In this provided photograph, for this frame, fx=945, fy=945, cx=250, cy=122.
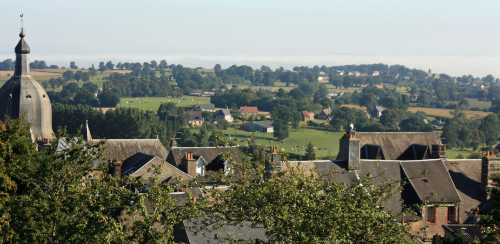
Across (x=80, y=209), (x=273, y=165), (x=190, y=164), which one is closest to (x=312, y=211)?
(x=273, y=165)

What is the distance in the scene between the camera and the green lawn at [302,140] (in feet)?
388

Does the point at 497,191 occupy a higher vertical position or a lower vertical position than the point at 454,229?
higher

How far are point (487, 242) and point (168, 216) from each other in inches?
364

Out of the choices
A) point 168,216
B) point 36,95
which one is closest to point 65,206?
point 168,216

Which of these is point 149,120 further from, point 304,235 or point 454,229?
point 304,235

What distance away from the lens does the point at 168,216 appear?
2436 cm

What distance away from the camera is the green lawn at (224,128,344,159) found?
118269 mm

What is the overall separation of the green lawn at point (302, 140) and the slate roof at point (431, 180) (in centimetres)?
5400

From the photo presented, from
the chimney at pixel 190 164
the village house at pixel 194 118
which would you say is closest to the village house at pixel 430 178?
the chimney at pixel 190 164

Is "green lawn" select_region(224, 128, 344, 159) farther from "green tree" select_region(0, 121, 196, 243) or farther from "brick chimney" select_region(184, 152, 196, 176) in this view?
"green tree" select_region(0, 121, 196, 243)

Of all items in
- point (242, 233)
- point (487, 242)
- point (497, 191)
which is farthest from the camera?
point (242, 233)

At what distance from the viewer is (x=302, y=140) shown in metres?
135

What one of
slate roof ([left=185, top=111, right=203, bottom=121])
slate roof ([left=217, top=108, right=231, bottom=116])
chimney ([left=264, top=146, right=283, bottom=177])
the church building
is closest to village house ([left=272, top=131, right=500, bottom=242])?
chimney ([left=264, top=146, right=283, bottom=177])

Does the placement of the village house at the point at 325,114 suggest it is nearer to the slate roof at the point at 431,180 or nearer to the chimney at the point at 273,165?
the slate roof at the point at 431,180
